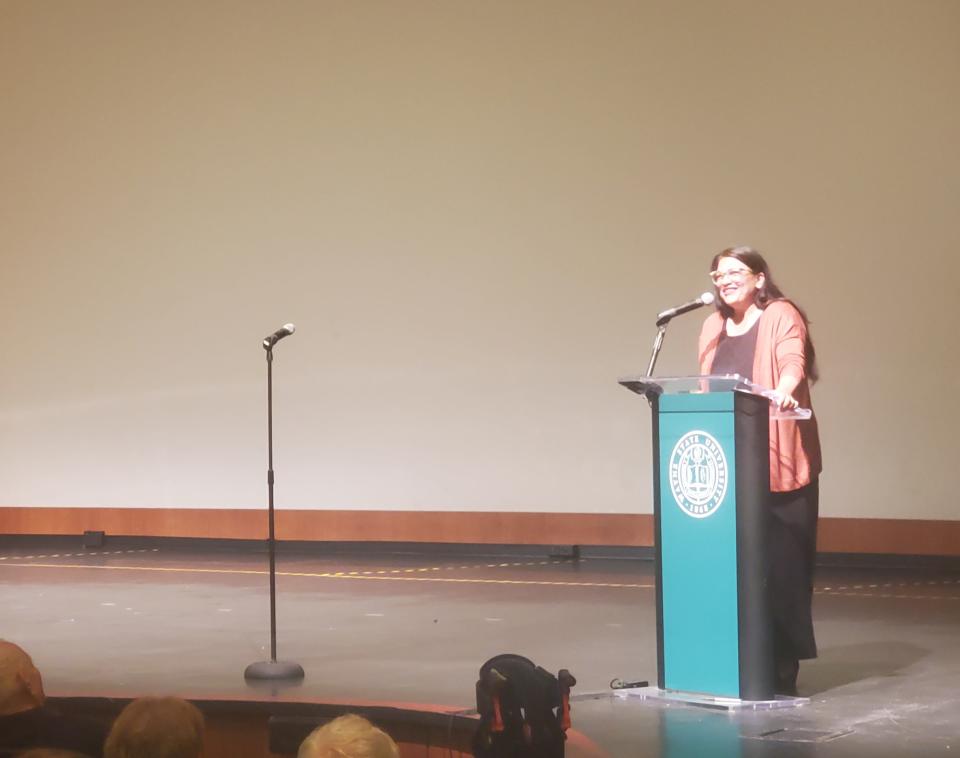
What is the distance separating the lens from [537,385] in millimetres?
9062

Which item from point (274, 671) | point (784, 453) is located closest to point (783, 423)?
point (784, 453)

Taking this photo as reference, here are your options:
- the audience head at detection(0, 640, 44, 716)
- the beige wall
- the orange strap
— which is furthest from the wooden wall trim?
the audience head at detection(0, 640, 44, 716)

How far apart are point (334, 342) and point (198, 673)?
466cm

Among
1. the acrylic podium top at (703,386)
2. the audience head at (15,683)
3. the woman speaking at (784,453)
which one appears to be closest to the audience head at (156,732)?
the audience head at (15,683)

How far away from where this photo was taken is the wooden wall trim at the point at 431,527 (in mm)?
8109

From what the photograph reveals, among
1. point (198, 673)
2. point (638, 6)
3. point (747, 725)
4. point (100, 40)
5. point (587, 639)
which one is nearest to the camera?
point (747, 725)

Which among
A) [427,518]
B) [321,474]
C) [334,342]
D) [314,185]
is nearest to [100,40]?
[314,185]

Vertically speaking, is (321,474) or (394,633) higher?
(321,474)

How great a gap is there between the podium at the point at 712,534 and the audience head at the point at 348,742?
2.23 metres

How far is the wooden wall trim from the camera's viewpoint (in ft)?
26.6

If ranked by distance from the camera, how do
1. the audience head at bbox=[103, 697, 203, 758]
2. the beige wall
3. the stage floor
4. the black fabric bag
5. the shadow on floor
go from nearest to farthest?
the audience head at bbox=[103, 697, 203, 758]
the black fabric bag
the stage floor
the shadow on floor
the beige wall

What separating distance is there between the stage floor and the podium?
0.14 m

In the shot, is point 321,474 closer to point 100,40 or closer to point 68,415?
point 68,415

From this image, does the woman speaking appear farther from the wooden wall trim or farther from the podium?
the wooden wall trim
